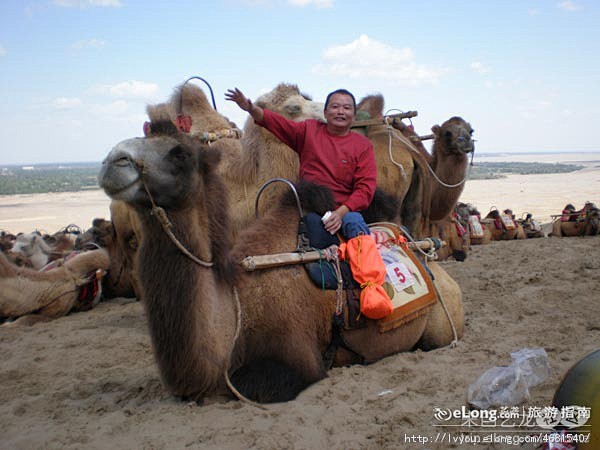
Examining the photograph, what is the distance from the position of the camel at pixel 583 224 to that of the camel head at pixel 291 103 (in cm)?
842

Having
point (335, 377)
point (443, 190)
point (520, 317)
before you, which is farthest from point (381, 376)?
point (443, 190)

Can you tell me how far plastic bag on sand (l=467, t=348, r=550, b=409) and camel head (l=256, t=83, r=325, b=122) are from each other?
11.4ft

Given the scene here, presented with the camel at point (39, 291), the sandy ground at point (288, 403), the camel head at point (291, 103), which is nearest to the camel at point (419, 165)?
the camel head at point (291, 103)

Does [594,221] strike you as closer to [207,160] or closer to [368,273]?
[368,273]

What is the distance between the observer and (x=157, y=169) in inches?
117

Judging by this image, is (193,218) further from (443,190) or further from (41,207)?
(41,207)

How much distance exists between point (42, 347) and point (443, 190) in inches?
235

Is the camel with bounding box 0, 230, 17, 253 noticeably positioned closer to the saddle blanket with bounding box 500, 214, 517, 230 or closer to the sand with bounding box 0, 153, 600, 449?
the sand with bounding box 0, 153, 600, 449

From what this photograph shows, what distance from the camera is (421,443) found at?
2727 millimetres

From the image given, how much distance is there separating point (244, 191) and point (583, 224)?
30.3 ft

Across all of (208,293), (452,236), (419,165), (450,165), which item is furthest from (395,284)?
(452,236)

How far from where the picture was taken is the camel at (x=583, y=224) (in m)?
12.2

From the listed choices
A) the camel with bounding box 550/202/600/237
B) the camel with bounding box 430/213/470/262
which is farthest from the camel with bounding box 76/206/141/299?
the camel with bounding box 550/202/600/237

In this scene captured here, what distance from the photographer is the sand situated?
290 cm
